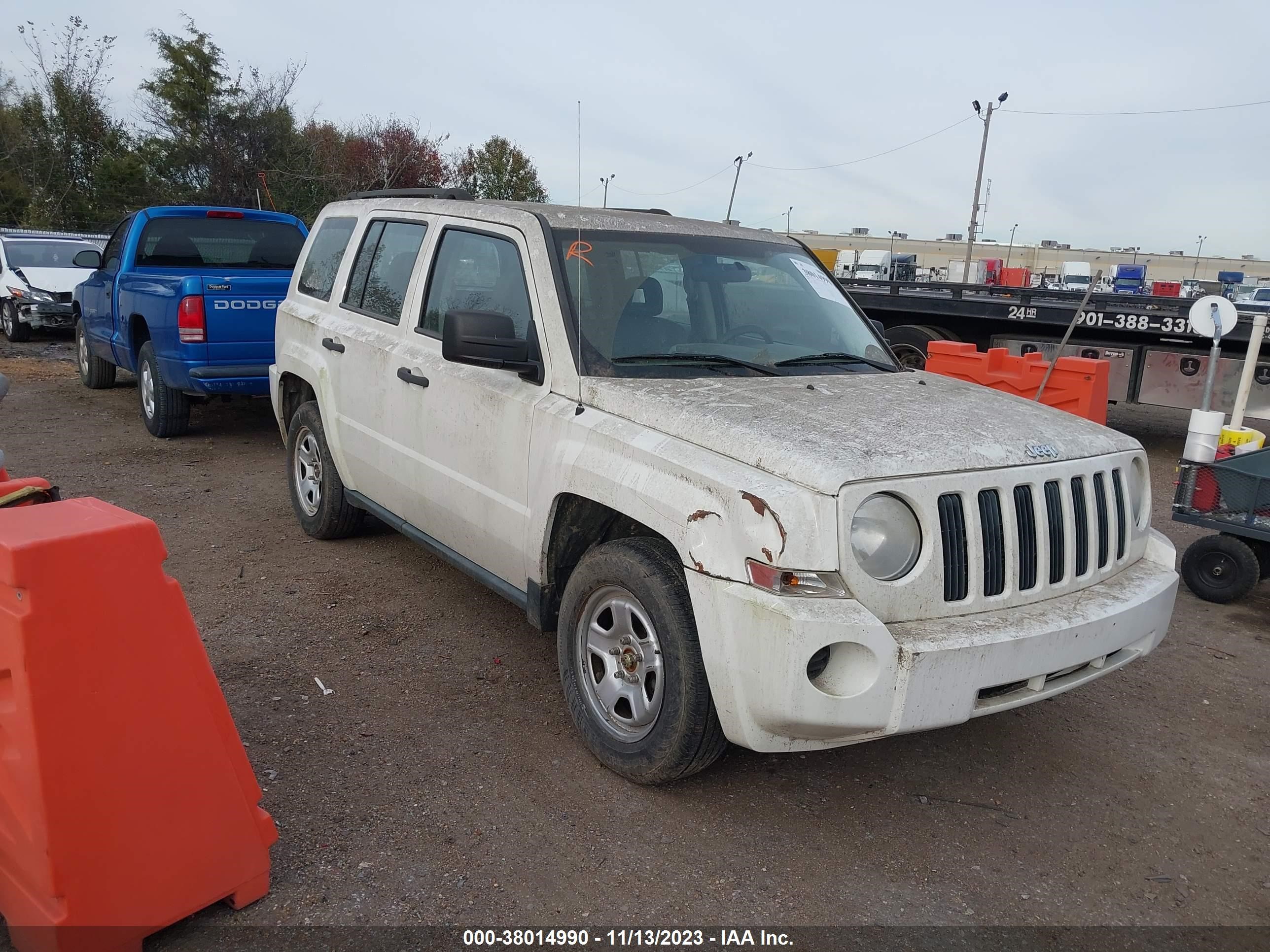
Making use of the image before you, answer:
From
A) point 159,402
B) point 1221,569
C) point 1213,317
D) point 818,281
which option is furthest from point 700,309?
point 159,402

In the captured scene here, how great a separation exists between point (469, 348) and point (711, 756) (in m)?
1.65

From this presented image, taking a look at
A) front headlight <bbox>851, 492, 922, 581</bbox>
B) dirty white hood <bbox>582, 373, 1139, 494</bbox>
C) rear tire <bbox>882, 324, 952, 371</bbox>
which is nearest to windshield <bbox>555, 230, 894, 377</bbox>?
dirty white hood <bbox>582, 373, 1139, 494</bbox>

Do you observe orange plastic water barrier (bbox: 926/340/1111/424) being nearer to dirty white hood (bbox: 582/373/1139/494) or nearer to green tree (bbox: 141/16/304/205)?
dirty white hood (bbox: 582/373/1139/494)

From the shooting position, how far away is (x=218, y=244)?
29.9ft

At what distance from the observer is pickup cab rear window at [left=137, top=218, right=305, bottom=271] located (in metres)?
8.90

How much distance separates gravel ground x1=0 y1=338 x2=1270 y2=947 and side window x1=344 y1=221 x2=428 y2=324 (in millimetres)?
1465

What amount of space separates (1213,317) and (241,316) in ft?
23.7

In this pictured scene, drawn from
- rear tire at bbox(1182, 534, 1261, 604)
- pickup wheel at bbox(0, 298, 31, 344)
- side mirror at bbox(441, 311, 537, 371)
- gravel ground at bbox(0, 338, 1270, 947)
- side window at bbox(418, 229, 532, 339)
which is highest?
side window at bbox(418, 229, 532, 339)

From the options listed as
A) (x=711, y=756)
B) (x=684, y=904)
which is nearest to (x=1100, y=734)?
(x=711, y=756)

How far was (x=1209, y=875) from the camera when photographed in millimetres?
3059

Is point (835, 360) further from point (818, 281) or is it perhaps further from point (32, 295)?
point (32, 295)

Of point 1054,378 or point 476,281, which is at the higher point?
point 476,281

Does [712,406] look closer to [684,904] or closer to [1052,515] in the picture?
[1052,515]

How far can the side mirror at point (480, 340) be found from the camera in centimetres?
352
